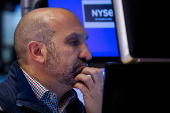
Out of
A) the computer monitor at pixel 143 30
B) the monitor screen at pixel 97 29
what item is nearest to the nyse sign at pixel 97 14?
the monitor screen at pixel 97 29

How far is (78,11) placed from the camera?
170cm

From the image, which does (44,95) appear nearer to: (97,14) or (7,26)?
(97,14)

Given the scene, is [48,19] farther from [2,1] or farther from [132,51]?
[2,1]

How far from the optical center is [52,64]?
1.27 meters

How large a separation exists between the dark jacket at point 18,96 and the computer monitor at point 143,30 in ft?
2.16

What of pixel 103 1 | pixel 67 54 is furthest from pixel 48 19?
pixel 103 1

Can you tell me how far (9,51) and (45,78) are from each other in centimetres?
413

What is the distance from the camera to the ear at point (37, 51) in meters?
1.28

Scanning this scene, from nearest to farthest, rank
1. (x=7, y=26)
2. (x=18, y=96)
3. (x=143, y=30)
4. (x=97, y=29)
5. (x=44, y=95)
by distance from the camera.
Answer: (x=143, y=30)
(x=18, y=96)
(x=44, y=95)
(x=97, y=29)
(x=7, y=26)

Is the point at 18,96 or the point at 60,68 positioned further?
the point at 60,68

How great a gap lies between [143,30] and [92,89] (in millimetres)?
682

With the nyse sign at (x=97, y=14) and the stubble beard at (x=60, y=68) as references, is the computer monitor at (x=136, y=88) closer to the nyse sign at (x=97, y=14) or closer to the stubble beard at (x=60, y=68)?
the stubble beard at (x=60, y=68)

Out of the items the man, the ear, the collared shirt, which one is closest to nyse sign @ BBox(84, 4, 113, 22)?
the man

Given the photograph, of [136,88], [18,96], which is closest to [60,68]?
[18,96]
